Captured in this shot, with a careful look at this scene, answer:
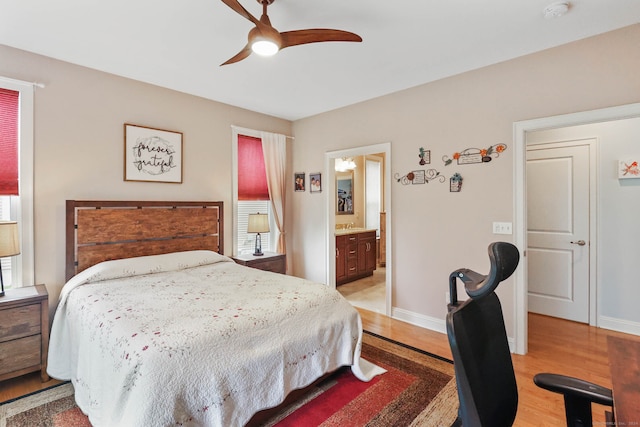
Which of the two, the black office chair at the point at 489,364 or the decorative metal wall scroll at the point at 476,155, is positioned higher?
the decorative metal wall scroll at the point at 476,155

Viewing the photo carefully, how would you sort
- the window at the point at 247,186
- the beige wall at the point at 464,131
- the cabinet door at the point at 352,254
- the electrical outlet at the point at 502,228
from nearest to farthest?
1. the beige wall at the point at 464,131
2. the electrical outlet at the point at 502,228
3. the window at the point at 247,186
4. the cabinet door at the point at 352,254

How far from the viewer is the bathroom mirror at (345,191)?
20.3 feet

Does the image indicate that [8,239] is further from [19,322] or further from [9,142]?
[9,142]

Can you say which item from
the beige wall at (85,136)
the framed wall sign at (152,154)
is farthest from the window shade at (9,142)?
the framed wall sign at (152,154)

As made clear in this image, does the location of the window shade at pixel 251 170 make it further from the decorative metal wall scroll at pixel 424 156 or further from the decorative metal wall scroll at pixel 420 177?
the decorative metal wall scroll at pixel 424 156

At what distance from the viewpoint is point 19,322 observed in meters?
2.29

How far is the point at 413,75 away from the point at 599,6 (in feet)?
4.73

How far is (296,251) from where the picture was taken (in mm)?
4891

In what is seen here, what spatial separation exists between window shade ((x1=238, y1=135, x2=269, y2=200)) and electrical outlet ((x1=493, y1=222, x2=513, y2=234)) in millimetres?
2957

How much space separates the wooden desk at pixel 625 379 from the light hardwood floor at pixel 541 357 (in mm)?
971

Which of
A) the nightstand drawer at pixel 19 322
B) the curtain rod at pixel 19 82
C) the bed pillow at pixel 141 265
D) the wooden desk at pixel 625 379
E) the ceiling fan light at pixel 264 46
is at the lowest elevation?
the nightstand drawer at pixel 19 322

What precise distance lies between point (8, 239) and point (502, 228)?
4082 millimetres

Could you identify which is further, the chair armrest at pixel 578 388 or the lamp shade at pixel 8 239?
the lamp shade at pixel 8 239

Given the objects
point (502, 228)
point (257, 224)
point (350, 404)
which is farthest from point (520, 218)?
point (257, 224)
